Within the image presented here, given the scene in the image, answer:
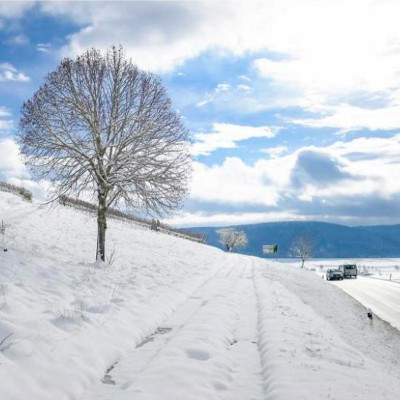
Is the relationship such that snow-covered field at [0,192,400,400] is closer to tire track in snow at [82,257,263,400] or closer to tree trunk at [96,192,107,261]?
tire track in snow at [82,257,263,400]

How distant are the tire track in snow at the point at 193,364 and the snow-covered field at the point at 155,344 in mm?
21

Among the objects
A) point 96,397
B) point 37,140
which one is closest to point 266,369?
point 96,397

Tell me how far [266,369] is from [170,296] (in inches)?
291

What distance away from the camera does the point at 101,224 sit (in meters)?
18.9

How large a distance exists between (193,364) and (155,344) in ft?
5.55

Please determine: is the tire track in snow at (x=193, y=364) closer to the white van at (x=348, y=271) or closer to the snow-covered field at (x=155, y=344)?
the snow-covered field at (x=155, y=344)

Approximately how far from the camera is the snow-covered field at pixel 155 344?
19.8 ft

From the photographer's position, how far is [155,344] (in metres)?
8.50

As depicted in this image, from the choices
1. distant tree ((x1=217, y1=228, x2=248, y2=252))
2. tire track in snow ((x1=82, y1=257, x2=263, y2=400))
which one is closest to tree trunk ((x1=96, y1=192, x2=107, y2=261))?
tire track in snow ((x1=82, y1=257, x2=263, y2=400))

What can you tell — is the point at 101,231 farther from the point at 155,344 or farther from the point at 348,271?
the point at 348,271

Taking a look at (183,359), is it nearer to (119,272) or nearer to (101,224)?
(119,272)

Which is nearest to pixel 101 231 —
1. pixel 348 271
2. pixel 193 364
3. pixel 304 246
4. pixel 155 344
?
pixel 155 344

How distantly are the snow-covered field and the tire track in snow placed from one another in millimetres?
21

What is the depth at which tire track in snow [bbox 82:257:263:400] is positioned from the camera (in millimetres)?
5895
